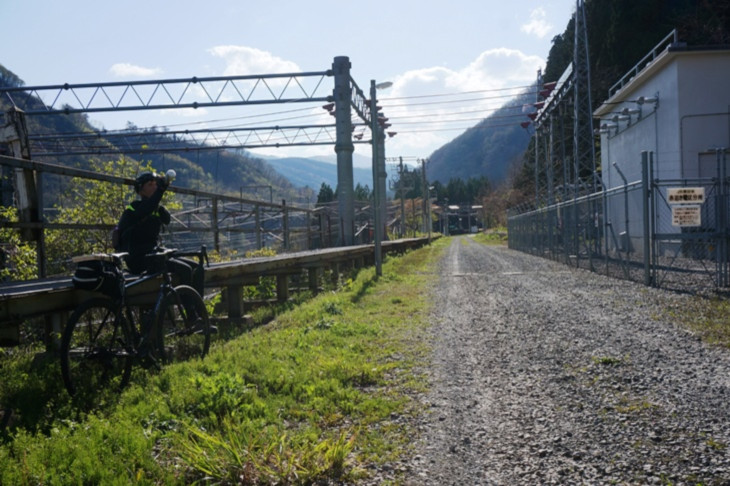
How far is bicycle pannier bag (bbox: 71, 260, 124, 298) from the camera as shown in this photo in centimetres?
436

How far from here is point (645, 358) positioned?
5.73 meters

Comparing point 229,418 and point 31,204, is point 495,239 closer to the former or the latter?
point 31,204

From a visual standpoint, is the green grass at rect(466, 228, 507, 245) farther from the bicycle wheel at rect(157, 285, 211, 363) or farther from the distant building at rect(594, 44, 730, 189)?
the bicycle wheel at rect(157, 285, 211, 363)

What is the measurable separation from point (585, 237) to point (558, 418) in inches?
603

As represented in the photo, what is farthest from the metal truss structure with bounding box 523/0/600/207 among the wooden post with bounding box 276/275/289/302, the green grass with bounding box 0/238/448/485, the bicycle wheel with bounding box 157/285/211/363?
the bicycle wheel with bounding box 157/285/211/363

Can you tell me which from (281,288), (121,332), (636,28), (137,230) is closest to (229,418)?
(121,332)

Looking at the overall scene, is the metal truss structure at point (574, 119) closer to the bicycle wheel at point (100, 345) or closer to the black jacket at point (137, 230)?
the black jacket at point (137, 230)

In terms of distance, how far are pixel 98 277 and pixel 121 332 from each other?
552 millimetres

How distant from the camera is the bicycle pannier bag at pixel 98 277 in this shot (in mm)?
4355

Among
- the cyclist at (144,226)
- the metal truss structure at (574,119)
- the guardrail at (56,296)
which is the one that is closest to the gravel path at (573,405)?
the cyclist at (144,226)

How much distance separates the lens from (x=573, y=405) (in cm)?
437

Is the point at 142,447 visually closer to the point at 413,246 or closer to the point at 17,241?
the point at 17,241

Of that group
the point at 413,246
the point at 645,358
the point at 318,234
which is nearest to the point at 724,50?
the point at 318,234

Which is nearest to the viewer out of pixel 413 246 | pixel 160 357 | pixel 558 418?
pixel 558 418
